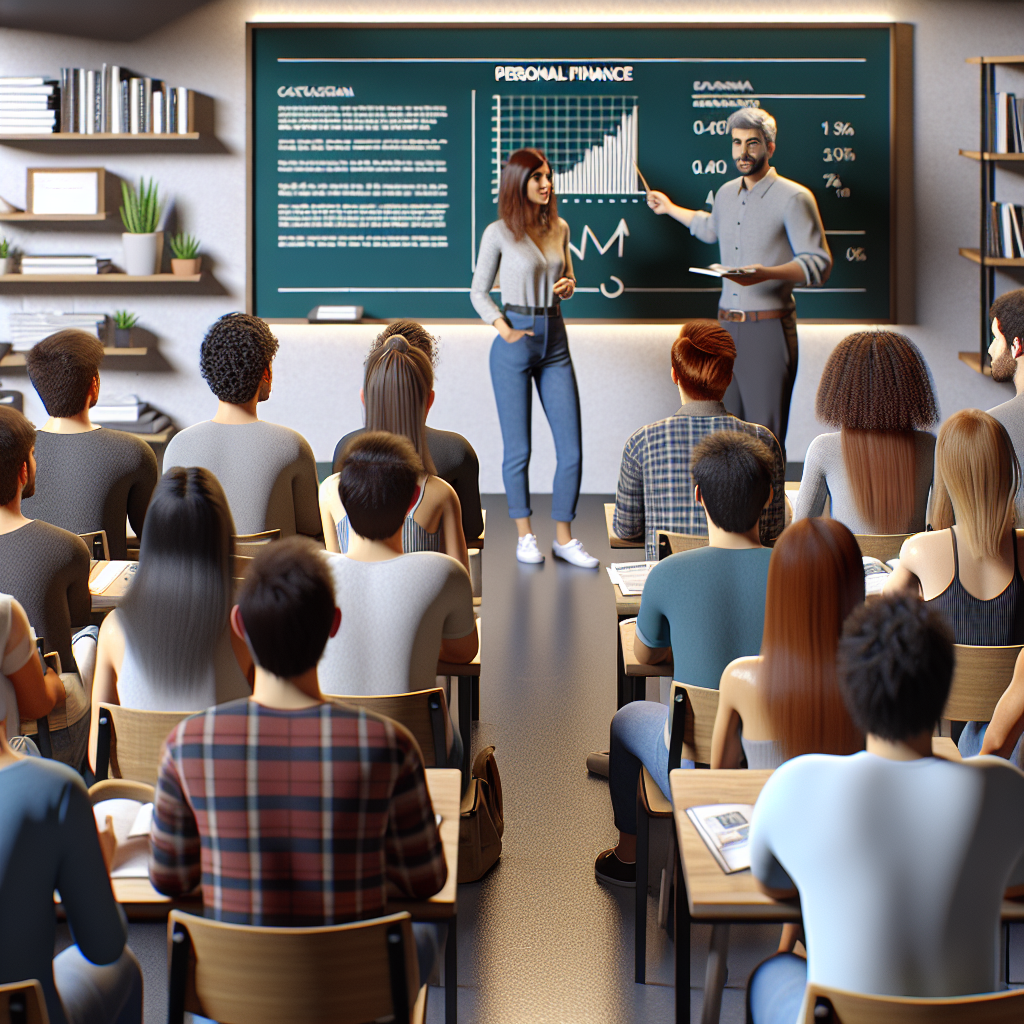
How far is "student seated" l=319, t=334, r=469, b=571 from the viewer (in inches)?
123

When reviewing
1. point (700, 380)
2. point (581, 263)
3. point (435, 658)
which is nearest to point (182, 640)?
point (435, 658)

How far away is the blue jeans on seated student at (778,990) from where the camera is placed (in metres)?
1.68

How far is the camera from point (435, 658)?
256 centimetres

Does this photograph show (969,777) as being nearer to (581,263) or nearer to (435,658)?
(435,658)

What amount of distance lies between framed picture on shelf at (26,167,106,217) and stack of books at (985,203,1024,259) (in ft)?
15.3

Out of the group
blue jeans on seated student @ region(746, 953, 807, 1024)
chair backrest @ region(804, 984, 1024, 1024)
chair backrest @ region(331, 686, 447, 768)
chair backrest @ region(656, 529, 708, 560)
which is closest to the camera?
chair backrest @ region(804, 984, 1024, 1024)

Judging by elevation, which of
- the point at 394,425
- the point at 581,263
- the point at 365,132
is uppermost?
the point at 365,132

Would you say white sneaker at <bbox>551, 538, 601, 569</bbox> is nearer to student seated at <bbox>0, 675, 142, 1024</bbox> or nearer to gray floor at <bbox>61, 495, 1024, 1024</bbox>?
gray floor at <bbox>61, 495, 1024, 1024</bbox>

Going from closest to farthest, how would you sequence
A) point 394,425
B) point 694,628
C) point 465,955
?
point 694,628 < point 465,955 < point 394,425

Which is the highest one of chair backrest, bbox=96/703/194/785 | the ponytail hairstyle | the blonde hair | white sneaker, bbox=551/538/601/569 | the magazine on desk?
the ponytail hairstyle

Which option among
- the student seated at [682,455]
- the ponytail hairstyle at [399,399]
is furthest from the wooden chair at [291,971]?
the student seated at [682,455]

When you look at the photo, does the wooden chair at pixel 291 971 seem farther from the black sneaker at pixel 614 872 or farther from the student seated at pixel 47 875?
the black sneaker at pixel 614 872

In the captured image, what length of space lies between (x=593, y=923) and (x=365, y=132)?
4.99 metres

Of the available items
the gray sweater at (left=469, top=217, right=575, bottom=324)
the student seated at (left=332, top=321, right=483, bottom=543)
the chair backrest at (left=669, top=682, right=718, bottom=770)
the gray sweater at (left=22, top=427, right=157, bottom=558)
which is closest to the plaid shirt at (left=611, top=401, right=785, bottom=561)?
the student seated at (left=332, top=321, right=483, bottom=543)
